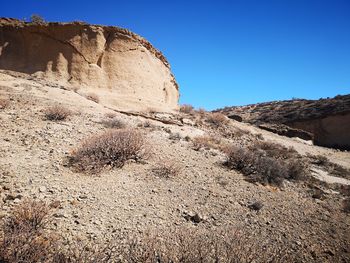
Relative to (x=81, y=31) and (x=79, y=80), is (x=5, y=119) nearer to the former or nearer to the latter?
(x=79, y=80)

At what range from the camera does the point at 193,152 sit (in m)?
7.69

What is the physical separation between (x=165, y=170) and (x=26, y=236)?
10.6ft

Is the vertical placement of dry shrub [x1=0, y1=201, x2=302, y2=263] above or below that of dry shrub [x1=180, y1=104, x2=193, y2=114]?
below

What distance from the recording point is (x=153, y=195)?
460cm

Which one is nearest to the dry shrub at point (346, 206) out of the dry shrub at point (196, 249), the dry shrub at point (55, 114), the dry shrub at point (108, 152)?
the dry shrub at point (196, 249)

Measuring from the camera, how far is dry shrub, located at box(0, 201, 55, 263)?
2.42 m

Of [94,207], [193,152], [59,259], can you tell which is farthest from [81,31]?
[59,259]

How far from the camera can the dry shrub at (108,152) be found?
5010 millimetres

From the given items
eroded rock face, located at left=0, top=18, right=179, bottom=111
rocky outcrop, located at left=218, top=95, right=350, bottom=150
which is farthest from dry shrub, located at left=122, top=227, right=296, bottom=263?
rocky outcrop, located at left=218, top=95, right=350, bottom=150

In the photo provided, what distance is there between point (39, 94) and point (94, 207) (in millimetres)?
7687

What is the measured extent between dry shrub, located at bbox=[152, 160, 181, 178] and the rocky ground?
136 mm

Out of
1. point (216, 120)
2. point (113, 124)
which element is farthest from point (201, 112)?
point (113, 124)

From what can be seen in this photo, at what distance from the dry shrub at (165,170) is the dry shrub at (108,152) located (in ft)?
1.82

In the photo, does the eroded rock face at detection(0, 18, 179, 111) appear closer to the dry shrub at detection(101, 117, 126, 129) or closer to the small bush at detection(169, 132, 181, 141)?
the dry shrub at detection(101, 117, 126, 129)
